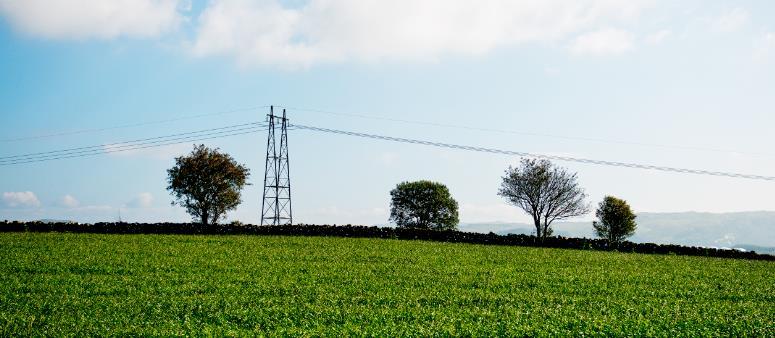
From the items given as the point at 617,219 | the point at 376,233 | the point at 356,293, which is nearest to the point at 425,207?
the point at 617,219

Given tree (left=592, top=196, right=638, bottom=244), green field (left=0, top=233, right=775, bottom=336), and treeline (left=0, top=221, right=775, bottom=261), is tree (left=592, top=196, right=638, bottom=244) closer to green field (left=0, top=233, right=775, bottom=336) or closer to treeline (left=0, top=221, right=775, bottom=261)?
treeline (left=0, top=221, right=775, bottom=261)

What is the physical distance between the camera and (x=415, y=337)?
1831 cm

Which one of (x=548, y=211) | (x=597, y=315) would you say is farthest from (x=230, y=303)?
(x=548, y=211)

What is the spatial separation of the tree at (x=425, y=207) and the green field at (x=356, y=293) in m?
70.2

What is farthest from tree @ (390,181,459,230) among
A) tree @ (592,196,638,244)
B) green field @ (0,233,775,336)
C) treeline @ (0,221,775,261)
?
green field @ (0,233,775,336)

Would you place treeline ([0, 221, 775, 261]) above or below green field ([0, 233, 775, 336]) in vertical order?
above

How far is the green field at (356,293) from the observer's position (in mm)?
20109

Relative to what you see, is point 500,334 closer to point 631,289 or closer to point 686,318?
point 686,318

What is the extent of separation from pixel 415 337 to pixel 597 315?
8.94 m

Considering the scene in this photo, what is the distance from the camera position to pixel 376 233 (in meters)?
68.1

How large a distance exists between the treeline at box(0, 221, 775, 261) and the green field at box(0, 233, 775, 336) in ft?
43.3

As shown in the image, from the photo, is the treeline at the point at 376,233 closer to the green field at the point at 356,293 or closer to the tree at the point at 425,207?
the green field at the point at 356,293

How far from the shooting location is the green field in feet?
66.0

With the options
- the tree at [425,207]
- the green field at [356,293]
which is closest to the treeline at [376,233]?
the green field at [356,293]
